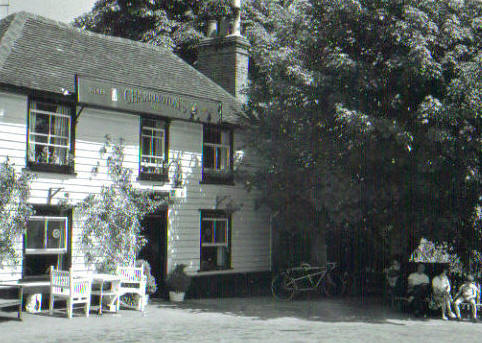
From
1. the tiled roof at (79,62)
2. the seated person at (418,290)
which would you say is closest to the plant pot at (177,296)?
the tiled roof at (79,62)

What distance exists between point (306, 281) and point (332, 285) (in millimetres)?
1146

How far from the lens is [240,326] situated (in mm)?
13984

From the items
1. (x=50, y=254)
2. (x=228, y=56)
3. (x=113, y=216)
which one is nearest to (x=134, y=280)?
(x=113, y=216)

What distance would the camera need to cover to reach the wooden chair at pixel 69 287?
14562mm

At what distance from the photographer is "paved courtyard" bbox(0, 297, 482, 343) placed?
12312mm

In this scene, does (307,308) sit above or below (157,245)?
below

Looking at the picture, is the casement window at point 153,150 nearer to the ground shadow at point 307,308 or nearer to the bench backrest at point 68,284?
the ground shadow at point 307,308

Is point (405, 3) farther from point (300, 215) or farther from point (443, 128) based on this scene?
point (300, 215)

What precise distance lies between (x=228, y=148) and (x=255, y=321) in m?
7.69

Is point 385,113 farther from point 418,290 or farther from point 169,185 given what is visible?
point 169,185

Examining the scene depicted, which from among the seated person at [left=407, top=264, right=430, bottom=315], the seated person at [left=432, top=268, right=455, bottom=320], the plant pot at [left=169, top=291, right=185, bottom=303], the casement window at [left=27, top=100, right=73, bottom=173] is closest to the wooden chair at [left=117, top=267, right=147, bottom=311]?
the plant pot at [left=169, top=291, right=185, bottom=303]

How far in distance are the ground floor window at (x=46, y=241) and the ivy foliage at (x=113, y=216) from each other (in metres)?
0.48

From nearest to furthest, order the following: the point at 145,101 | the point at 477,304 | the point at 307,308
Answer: the point at 477,304, the point at 307,308, the point at 145,101

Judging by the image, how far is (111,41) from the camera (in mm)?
21078
